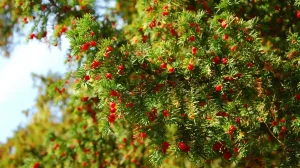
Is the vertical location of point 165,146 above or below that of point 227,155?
above

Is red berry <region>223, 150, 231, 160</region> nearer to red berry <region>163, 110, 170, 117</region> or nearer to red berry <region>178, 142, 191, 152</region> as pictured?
red berry <region>178, 142, 191, 152</region>

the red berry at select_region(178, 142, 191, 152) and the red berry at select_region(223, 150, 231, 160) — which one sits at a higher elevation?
the red berry at select_region(178, 142, 191, 152)

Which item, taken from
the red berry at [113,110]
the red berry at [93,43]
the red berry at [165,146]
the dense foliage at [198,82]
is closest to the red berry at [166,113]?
the dense foliage at [198,82]

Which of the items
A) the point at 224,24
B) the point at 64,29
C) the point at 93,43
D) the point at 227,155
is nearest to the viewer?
the point at 93,43

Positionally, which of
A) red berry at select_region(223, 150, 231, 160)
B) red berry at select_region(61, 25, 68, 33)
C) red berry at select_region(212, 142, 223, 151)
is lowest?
red berry at select_region(223, 150, 231, 160)

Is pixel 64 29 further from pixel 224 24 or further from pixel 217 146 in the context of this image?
pixel 217 146

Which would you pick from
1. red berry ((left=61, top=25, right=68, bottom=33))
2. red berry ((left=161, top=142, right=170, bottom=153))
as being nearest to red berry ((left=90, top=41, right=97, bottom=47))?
red berry ((left=161, top=142, right=170, bottom=153))

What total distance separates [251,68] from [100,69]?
62.2 inches

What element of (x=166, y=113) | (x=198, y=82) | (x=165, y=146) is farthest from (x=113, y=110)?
(x=198, y=82)

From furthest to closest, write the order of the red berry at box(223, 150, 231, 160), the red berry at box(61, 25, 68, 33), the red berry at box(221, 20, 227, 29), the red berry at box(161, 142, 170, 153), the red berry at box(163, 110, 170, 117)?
the red berry at box(61, 25, 68, 33) → the red berry at box(223, 150, 231, 160) → the red berry at box(221, 20, 227, 29) → the red berry at box(161, 142, 170, 153) → the red berry at box(163, 110, 170, 117)

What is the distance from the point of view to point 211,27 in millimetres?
4605

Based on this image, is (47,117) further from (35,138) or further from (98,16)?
(98,16)

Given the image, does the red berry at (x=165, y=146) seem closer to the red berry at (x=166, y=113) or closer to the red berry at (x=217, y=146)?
the red berry at (x=166, y=113)

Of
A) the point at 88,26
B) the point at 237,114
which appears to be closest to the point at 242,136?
the point at 237,114
